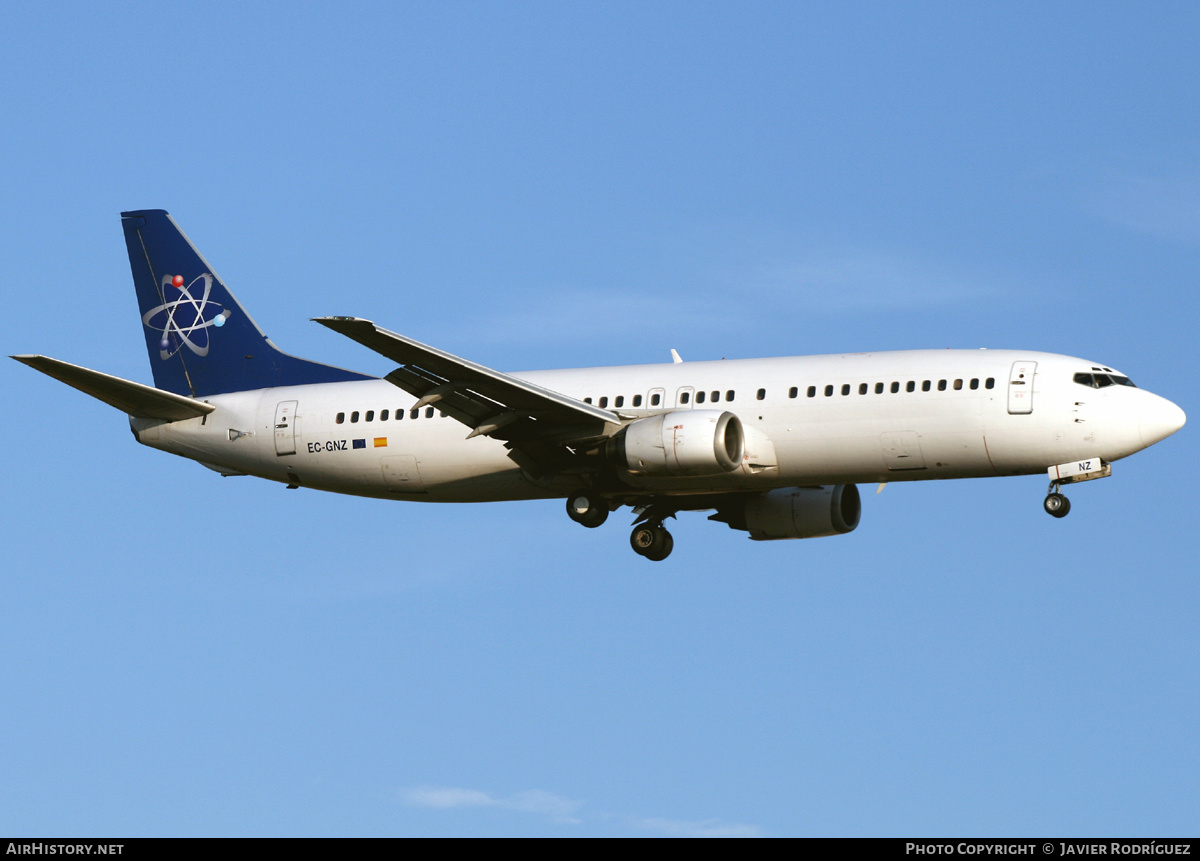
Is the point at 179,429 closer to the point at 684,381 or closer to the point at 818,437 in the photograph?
the point at 684,381

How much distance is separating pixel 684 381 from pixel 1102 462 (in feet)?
32.6

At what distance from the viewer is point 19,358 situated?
39781mm

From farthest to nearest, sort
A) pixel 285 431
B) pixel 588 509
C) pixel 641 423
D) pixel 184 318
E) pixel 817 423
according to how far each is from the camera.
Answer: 1. pixel 184 318
2. pixel 285 431
3. pixel 588 509
4. pixel 641 423
5. pixel 817 423

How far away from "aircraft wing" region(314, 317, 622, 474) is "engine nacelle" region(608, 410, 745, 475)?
4.02ft

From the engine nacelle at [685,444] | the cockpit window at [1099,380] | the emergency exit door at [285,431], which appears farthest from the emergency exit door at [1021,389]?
the emergency exit door at [285,431]

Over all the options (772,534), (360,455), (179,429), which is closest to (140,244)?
(179,429)

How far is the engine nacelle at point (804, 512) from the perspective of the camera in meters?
45.9

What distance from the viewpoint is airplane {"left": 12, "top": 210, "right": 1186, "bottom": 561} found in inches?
1563

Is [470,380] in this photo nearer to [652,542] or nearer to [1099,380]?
[652,542]

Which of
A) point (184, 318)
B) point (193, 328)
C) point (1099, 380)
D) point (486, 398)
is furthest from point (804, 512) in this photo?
point (184, 318)

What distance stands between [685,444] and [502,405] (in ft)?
14.8

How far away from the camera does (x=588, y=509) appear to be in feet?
144

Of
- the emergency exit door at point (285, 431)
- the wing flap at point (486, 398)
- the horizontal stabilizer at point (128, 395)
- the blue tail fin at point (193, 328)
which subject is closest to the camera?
the wing flap at point (486, 398)

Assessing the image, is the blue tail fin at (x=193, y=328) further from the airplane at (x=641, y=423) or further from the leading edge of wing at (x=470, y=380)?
the leading edge of wing at (x=470, y=380)
